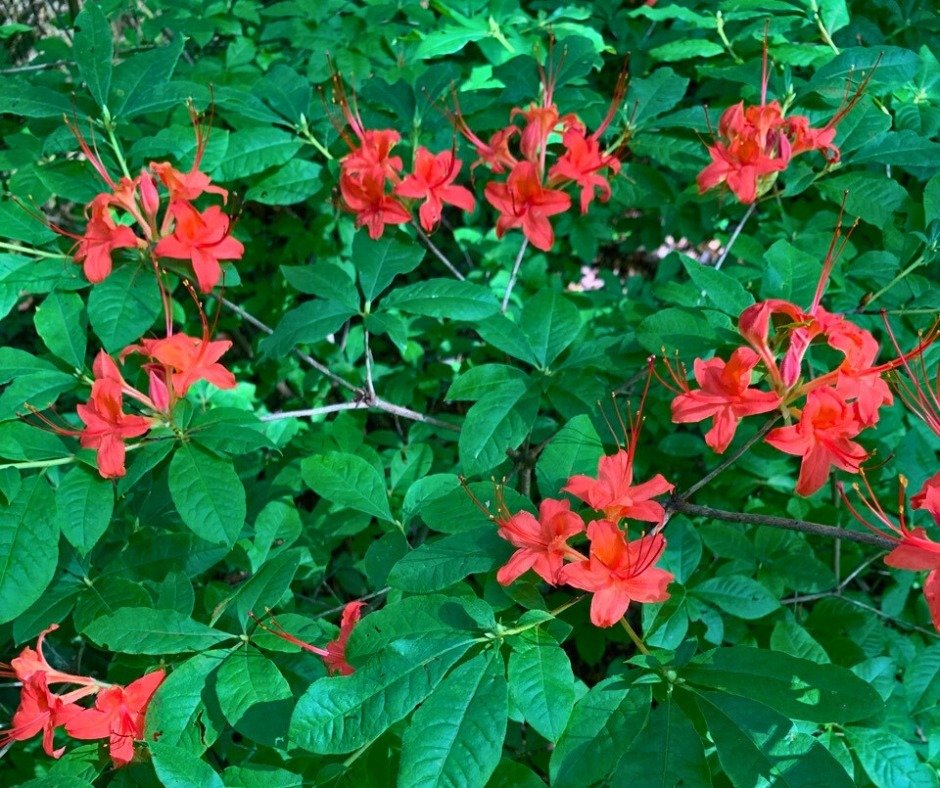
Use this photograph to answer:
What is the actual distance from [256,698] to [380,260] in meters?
0.80

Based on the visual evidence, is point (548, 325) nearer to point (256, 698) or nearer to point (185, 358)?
point (185, 358)

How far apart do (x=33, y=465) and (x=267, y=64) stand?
1.46 metres

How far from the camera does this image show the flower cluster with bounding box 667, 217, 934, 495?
110 centimetres

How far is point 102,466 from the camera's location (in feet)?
4.22

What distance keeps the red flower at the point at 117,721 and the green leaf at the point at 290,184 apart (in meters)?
1.05

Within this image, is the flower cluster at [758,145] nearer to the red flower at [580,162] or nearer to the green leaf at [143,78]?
the red flower at [580,162]

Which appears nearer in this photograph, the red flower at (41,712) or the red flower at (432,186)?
the red flower at (41,712)

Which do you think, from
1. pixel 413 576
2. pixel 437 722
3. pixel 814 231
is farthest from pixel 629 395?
pixel 437 722

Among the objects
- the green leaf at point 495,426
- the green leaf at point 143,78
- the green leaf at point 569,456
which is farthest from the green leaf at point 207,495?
the green leaf at point 143,78

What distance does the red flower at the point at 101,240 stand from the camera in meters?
1.44

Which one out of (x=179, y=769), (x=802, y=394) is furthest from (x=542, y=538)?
(x=179, y=769)

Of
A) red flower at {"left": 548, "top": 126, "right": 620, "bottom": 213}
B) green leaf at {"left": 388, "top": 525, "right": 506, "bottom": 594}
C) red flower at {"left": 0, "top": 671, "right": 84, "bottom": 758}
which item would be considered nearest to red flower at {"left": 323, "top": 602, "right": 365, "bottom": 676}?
green leaf at {"left": 388, "top": 525, "right": 506, "bottom": 594}

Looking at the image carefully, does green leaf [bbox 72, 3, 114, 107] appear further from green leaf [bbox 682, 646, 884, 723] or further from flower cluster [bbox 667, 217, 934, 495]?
green leaf [bbox 682, 646, 884, 723]

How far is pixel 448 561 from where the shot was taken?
112 centimetres
